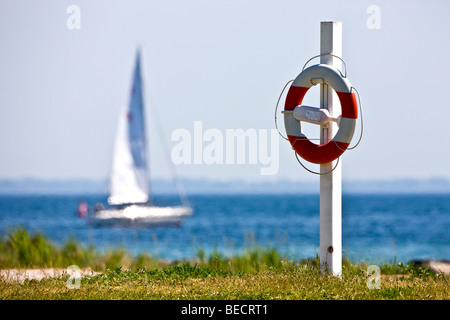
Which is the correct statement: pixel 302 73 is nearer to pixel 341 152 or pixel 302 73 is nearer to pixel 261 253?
pixel 341 152

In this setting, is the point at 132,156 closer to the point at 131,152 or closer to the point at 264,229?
the point at 131,152

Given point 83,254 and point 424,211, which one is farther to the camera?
point 424,211

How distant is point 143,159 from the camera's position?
2298 centimetres

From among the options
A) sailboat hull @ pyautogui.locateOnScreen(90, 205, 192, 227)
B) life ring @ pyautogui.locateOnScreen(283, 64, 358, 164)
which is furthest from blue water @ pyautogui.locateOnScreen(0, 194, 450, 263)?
life ring @ pyautogui.locateOnScreen(283, 64, 358, 164)

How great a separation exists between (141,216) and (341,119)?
21.2 m

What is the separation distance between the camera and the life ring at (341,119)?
655 centimetres

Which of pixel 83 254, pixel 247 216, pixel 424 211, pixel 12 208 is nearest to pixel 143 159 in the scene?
pixel 83 254

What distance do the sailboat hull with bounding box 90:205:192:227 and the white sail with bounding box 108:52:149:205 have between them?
184 cm

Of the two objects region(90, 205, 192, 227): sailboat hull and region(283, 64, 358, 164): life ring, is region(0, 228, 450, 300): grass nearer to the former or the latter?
region(283, 64, 358, 164): life ring

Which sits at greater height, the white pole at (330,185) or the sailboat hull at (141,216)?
the white pole at (330,185)

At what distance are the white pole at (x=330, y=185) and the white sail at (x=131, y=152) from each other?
16.3 m
